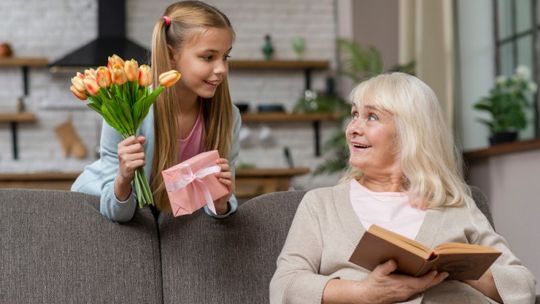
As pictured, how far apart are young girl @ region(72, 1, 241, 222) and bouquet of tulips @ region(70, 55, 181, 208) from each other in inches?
5.1

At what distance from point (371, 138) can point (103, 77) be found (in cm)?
64

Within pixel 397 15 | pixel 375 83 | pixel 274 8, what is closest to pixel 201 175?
pixel 375 83

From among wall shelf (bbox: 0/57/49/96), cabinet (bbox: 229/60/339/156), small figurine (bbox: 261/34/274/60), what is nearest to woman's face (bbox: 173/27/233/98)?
cabinet (bbox: 229/60/339/156)

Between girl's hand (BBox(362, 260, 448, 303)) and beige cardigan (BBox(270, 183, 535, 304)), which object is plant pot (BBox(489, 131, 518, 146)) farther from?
girl's hand (BBox(362, 260, 448, 303))

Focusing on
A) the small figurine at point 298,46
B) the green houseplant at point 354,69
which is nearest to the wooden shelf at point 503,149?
the green houseplant at point 354,69

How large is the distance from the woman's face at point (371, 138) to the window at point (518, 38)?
296cm

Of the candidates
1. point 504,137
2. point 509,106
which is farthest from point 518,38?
point 504,137

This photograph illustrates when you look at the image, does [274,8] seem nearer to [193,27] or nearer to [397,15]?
[397,15]

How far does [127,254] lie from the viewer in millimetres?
2303

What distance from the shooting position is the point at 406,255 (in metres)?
1.86

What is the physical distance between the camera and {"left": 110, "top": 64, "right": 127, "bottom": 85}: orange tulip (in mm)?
2068

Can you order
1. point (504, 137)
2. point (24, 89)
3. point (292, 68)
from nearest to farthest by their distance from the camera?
point (504, 137), point (24, 89), point (292, 68)

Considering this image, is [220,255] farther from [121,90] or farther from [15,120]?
[15,120]

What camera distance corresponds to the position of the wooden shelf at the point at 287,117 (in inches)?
277
